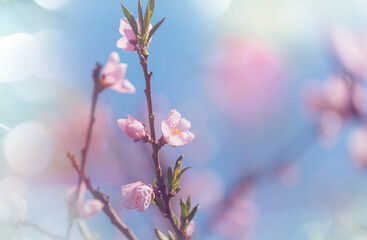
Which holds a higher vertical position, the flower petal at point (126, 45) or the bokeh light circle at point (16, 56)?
the bokeh light circle at point (16, 56)

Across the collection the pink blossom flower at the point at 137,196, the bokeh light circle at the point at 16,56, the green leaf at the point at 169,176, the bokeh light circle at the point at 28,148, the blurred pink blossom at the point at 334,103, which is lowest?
the pink blossom flower at the point at 137,196

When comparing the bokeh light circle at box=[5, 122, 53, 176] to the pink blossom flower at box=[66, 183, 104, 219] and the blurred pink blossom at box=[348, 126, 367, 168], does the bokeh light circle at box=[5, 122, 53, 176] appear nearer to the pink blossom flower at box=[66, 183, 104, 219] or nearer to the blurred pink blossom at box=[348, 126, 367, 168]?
the pink blossom flower at box=[66, 183, 104, 219]

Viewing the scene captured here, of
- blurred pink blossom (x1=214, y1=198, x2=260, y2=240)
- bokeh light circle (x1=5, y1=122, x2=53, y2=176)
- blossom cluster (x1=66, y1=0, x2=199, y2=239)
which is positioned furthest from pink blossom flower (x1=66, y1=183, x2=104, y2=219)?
blurred pink blossom (x1=214, y1=198, x2=260, y2=240)

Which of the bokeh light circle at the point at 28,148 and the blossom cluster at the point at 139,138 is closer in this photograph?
the blossom cluster at the point at 139,138

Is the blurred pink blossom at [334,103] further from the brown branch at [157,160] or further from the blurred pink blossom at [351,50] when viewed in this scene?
the brown branch at [157,160]

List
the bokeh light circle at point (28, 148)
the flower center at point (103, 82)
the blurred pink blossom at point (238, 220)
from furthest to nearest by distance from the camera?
the blurred pink blossom at point (238, 220) < the bokeh light circle at point (28, 148) < the flower center at point (103, 82)

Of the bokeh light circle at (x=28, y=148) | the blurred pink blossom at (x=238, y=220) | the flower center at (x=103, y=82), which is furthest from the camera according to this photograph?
the blurred pink blossom at (x=238, y=220)

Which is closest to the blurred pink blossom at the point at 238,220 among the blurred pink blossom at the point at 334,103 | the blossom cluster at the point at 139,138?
the blurred pink blossom at the point at 334,103
